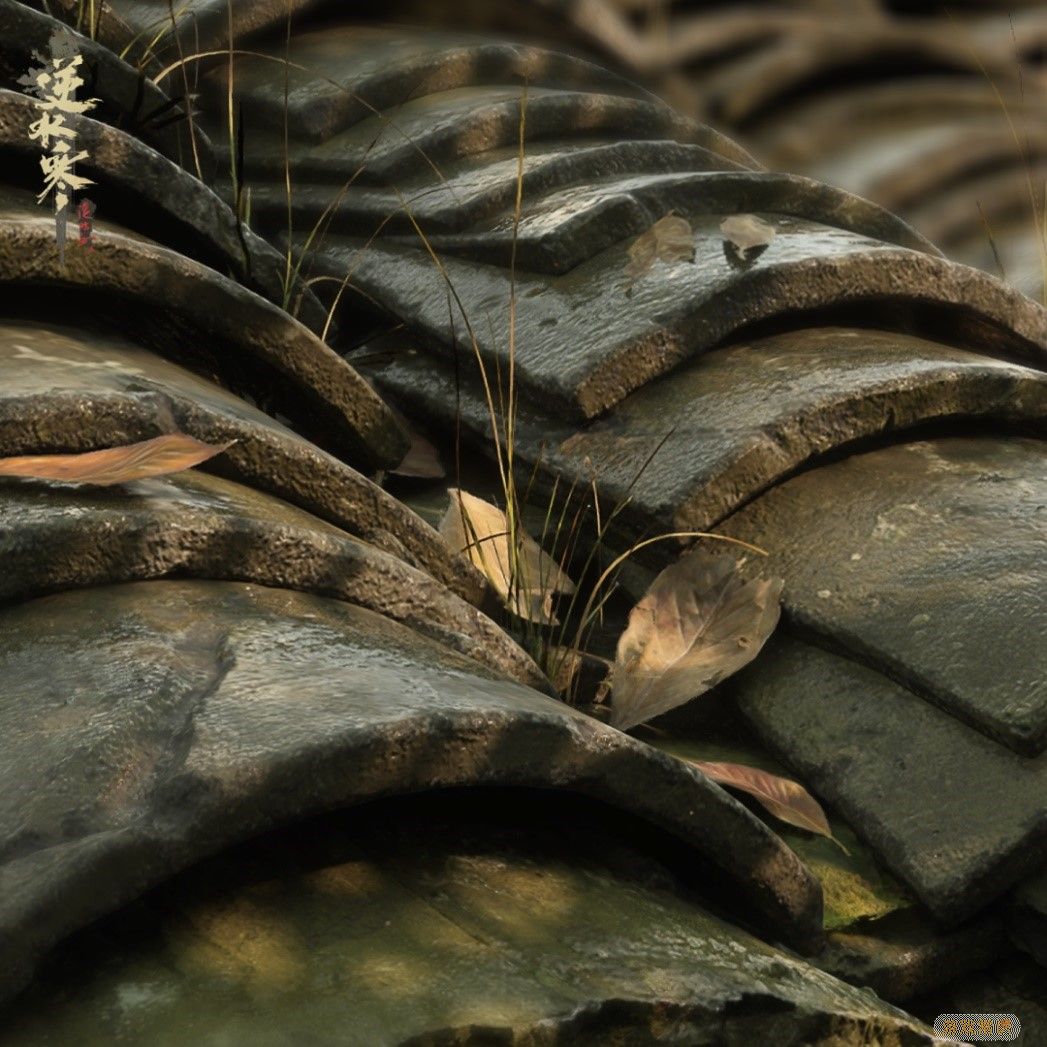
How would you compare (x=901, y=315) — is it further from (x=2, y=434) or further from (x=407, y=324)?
(x=2, y=434)

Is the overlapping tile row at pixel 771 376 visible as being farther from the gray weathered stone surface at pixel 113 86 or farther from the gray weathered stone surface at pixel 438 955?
the gray weathered stone surface at pixel 438 955

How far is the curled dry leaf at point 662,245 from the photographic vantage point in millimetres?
2643

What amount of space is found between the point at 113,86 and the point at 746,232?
102 cm

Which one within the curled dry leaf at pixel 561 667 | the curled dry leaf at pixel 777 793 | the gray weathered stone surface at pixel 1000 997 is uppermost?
the curled dry leaf at pixel 561 667

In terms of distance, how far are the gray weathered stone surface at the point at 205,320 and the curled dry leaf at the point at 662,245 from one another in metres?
0.50

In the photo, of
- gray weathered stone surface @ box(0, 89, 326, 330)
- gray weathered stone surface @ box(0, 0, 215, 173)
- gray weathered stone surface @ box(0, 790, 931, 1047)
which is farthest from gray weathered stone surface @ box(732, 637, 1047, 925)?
gray weathered stone surface @ box(0, 0, 215, 173)

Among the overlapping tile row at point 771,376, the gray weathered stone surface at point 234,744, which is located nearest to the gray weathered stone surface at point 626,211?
the overlapping tile row at point 771,376

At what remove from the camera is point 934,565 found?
2248mm

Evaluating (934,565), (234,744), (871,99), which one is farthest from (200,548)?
(871,99)

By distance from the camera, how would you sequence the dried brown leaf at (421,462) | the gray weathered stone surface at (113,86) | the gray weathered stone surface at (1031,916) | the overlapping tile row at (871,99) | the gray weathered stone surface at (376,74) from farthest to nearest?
1. the overlapping tile row at (871,99)
2. the gray weathered stone surface at (376,74)
3. the dried brown leaf at (421,462)
4. the gray weathered stone surface at (113,86)
5. the gray weathered stone surface at (1031,916)

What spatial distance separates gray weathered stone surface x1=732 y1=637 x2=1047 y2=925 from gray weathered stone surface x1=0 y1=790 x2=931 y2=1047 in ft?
1.26

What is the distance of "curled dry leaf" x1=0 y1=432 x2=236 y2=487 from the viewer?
65.8 inches

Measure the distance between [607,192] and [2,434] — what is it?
4.61 ft

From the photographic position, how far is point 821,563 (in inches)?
90.7
